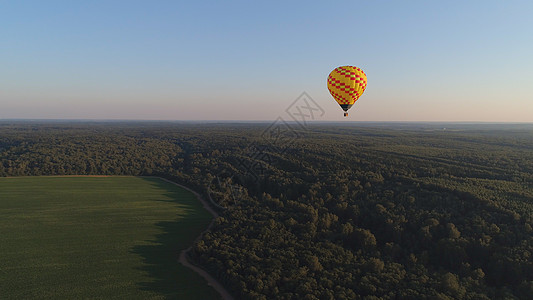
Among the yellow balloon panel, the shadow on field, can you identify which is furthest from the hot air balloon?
the shadow on field

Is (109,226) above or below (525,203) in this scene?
below

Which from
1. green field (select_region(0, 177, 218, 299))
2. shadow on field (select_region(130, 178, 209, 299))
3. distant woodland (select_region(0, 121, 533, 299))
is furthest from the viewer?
shadow on field (select_region(130, 178, 209, 299))

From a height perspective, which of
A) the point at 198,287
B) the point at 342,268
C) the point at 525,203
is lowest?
the point at 198,287

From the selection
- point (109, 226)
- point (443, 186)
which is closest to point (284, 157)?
point (443, 186)

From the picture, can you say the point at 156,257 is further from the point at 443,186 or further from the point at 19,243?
the point at 443,186

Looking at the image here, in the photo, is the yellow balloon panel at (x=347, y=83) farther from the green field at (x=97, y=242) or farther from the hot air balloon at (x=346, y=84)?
the green field at (x=97, y=242)

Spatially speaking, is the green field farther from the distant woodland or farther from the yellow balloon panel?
the yellow balloon panel
